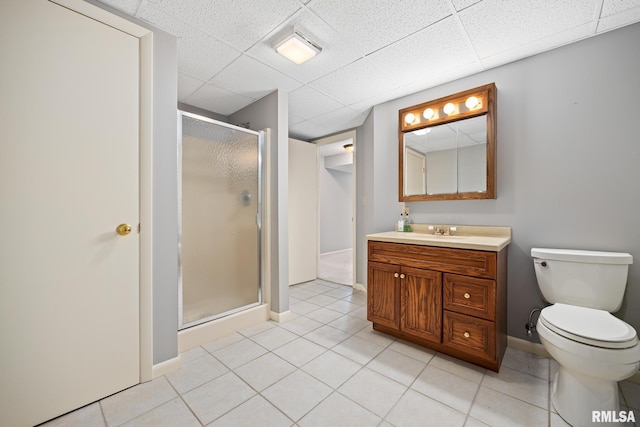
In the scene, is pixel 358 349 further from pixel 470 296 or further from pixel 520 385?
pixel 520 385

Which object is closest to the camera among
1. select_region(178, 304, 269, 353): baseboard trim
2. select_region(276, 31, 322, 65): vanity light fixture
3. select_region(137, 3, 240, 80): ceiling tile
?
select_region(137, 3, 240, 80): ceiling tile

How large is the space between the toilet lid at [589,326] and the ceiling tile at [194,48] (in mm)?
2726

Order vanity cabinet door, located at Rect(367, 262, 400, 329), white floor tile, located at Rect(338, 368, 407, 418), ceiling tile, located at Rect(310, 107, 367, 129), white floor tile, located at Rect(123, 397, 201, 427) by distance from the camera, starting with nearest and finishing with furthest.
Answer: white floor tile, located at Rect(123, 397, 201, 427)
white floor tile, located at Rect(338, 368, 407, 418)
vanity cabinet door, located at Rect(367, 262, 400, 329)
ceiling tile, located at Rect(310, 107, 367, 129)

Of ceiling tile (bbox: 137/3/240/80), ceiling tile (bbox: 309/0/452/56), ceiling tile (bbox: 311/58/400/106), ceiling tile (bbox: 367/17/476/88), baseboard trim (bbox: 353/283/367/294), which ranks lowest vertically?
baseboard trim (bbox: 353/283/367/294)

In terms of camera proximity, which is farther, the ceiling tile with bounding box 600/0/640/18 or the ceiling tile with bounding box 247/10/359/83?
the ceiling tile with bounding box 247/10/359/83

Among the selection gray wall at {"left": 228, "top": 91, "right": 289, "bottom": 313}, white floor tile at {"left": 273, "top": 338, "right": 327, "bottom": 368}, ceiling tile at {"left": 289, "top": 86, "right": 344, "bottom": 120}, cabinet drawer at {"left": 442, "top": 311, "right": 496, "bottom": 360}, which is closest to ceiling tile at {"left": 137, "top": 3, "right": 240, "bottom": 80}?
gray wall at {"left": 228, "top": 91, "right": 289, "bottom": 313}

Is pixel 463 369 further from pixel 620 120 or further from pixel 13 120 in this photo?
pixel 13 120

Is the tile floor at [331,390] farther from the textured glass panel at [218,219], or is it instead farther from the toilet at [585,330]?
the textured glass panel at [218,219]

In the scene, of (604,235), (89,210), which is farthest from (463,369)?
(89,210)

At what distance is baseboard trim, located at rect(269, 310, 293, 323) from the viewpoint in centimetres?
242

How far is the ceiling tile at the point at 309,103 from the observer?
2580mm

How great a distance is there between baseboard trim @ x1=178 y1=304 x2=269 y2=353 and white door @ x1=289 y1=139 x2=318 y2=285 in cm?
127

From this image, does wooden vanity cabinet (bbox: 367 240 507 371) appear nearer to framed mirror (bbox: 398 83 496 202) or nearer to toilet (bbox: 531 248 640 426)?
toilet (bbox: 531 248 640 426)

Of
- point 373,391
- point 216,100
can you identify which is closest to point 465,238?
point 373,391
